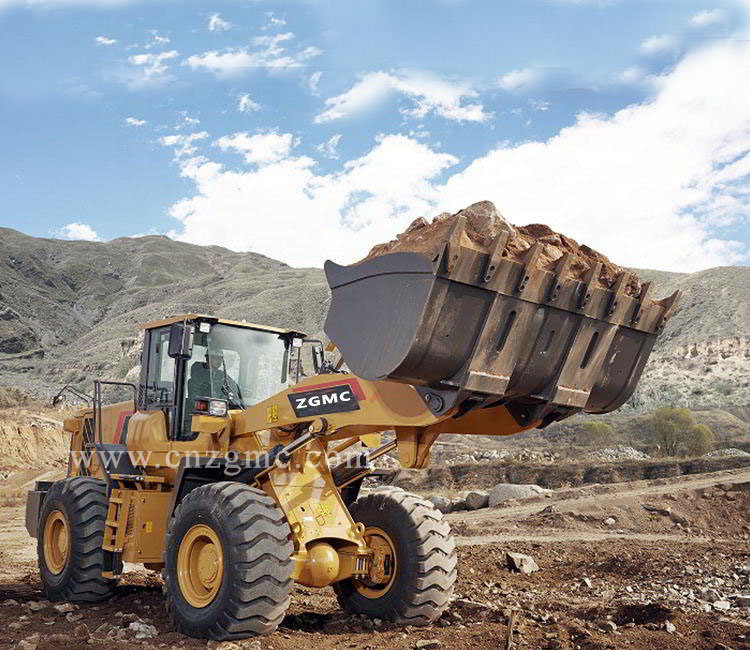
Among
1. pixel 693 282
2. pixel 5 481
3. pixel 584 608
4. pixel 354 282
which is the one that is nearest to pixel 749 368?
pixel 693 282

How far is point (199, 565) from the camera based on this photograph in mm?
6852

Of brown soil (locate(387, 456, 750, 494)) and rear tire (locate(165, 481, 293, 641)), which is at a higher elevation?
rear tire (locate(165, 481, 293, 641))

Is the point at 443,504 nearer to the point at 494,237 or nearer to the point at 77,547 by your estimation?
the point at 77,547

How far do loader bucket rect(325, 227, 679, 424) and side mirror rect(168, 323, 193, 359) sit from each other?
208cm

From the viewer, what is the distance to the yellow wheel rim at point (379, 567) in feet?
24.3

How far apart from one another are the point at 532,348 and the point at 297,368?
376 cm

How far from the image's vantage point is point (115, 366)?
72.6m

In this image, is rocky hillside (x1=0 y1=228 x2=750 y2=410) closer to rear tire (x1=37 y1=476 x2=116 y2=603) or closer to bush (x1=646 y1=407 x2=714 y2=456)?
bush (x1=646 y1=407 x2=714 y2=456)

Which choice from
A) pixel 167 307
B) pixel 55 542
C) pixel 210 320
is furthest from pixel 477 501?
pixel 167 307

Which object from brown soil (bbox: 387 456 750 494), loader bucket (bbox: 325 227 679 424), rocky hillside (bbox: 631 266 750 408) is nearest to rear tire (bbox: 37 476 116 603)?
loader bucket (bbox: 325 227 679 424)

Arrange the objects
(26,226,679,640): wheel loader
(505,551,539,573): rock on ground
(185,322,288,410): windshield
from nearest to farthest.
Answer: (26,226,679,640): wheel loader < (185,322,288,410): windshield < (505,551,539,573): rock on ground

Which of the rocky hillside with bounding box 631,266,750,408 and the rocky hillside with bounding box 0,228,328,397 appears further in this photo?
the rocky hillside with bounding box 0,228,328,397

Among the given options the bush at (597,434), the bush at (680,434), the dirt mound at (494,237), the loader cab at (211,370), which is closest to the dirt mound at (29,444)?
the bush at (597,434)

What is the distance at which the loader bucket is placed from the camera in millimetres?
5246
